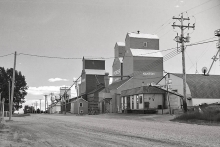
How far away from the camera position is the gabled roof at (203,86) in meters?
44.2

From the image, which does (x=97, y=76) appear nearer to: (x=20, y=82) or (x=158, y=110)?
(x=20, y=82)

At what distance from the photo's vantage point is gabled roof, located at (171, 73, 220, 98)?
44188 millimetres

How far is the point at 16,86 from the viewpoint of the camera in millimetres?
76000

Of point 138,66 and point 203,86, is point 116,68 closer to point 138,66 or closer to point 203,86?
point 138,66

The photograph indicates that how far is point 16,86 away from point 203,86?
4963 centimetres

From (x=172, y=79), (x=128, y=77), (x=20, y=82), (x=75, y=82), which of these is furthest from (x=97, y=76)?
(x=172, y=79)

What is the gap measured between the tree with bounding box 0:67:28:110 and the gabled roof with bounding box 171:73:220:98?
45808mm

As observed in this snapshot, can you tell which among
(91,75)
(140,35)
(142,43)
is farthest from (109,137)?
(91,75)

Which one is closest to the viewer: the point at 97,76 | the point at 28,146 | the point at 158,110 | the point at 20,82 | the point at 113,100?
the point at 28,146

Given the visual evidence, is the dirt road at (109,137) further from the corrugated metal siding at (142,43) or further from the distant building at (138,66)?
the corrugated metal siding at (142,43)

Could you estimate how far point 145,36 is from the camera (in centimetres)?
6228

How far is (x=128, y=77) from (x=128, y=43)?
7.30m

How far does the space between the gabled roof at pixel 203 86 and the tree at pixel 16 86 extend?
150 feet

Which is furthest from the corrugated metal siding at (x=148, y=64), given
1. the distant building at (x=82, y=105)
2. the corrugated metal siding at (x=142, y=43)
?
the distant building at (x=82, y=105)
